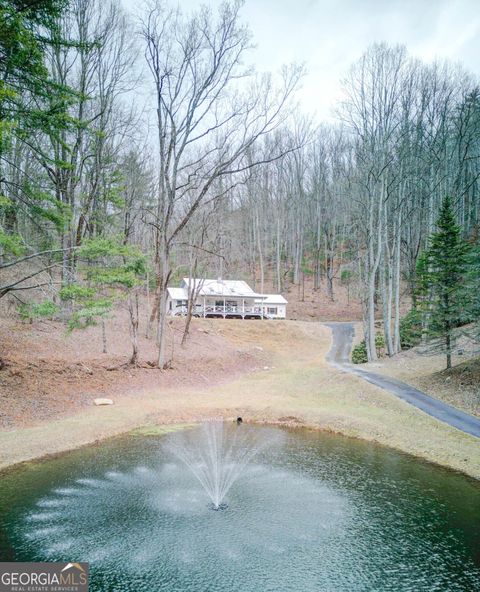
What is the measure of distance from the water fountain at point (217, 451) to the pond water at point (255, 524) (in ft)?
0.99

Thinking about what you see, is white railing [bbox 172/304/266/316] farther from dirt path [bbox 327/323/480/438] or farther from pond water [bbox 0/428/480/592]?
pond water [bbox 0/428/480/592]

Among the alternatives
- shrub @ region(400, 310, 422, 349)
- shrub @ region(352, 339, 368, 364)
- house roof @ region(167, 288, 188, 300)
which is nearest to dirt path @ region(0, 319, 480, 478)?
shrub @ region(352, 339, 368, 364)

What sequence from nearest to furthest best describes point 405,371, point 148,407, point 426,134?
point 148,407
point 405,371
point 426,134

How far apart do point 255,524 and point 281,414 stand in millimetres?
7652

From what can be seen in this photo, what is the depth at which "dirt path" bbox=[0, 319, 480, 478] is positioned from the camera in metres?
11.0

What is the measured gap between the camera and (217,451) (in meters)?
11.4

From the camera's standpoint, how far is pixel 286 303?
4109 cm

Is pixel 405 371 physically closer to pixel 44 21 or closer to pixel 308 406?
pixel 308 406

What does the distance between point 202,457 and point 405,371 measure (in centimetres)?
1290

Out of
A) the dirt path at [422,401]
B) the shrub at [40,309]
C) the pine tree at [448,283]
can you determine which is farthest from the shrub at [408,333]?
the shrub at [40,309]

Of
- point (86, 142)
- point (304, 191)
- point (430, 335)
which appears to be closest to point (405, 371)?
point (430, 335)

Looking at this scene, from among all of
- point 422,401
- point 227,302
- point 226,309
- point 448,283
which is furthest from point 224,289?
point 422,401

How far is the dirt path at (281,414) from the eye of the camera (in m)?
11.0

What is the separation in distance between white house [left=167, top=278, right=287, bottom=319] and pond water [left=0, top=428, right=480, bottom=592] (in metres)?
26.9
